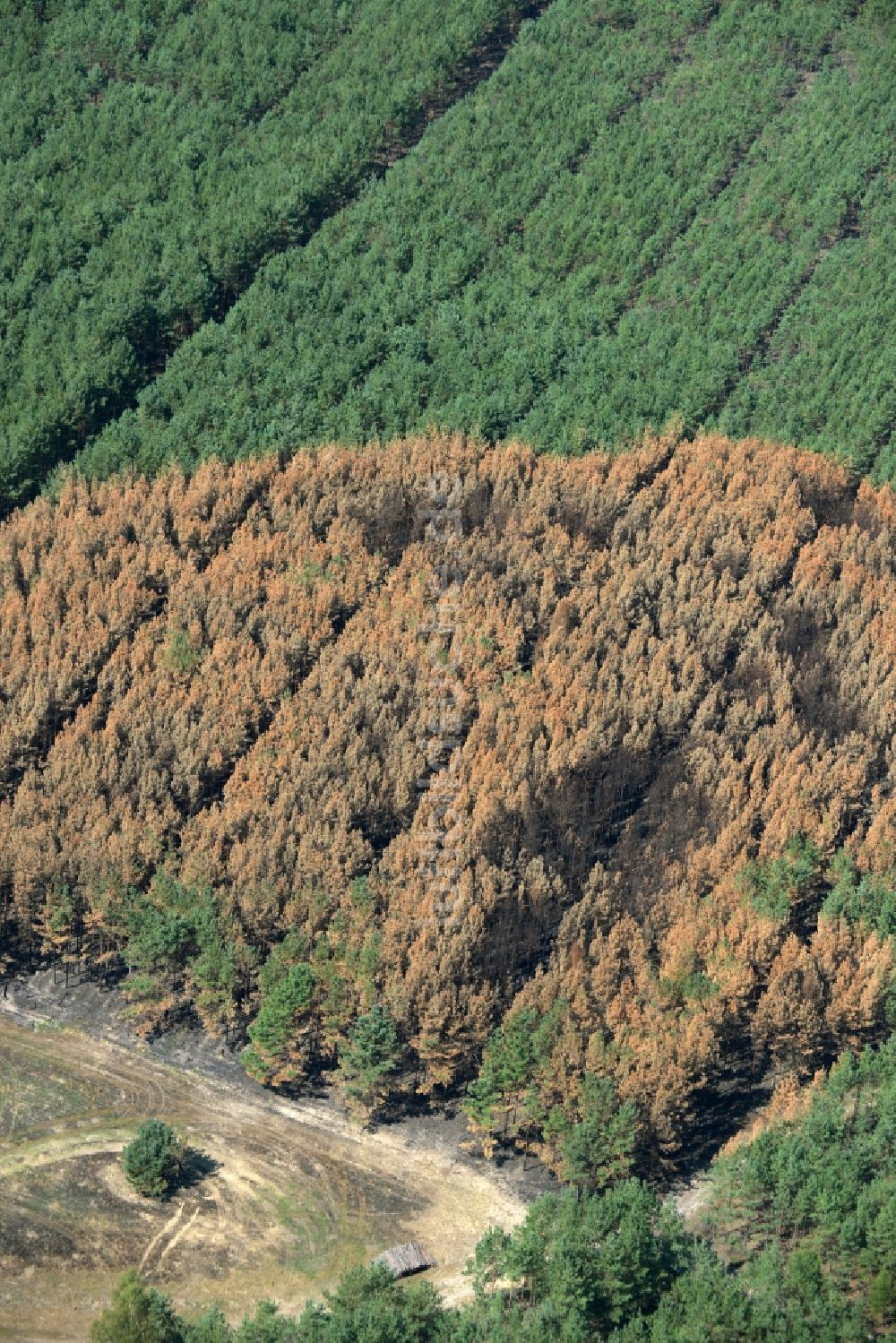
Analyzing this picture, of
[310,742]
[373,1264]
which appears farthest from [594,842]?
[373,1264]

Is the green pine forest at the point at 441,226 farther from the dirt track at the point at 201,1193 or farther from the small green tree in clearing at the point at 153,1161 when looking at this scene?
the small green tree in clearing at the point at 153,1161

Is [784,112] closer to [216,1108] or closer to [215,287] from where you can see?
[215,287]

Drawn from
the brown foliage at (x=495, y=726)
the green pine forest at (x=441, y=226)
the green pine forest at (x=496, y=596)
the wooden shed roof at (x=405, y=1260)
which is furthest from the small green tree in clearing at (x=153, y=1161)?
the green pine forest at (x=441, y=226)

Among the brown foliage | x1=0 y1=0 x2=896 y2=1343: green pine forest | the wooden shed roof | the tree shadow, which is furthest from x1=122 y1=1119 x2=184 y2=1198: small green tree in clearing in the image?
the brown foliage

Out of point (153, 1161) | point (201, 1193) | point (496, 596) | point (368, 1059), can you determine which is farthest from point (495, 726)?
point (153, 1161)

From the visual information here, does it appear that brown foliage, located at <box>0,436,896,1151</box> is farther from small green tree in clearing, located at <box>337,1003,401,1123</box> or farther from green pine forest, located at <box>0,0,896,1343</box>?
small green tree in clearing, located at <box>337,1003,401,1123</box>

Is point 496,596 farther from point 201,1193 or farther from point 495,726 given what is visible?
point 201,1193
